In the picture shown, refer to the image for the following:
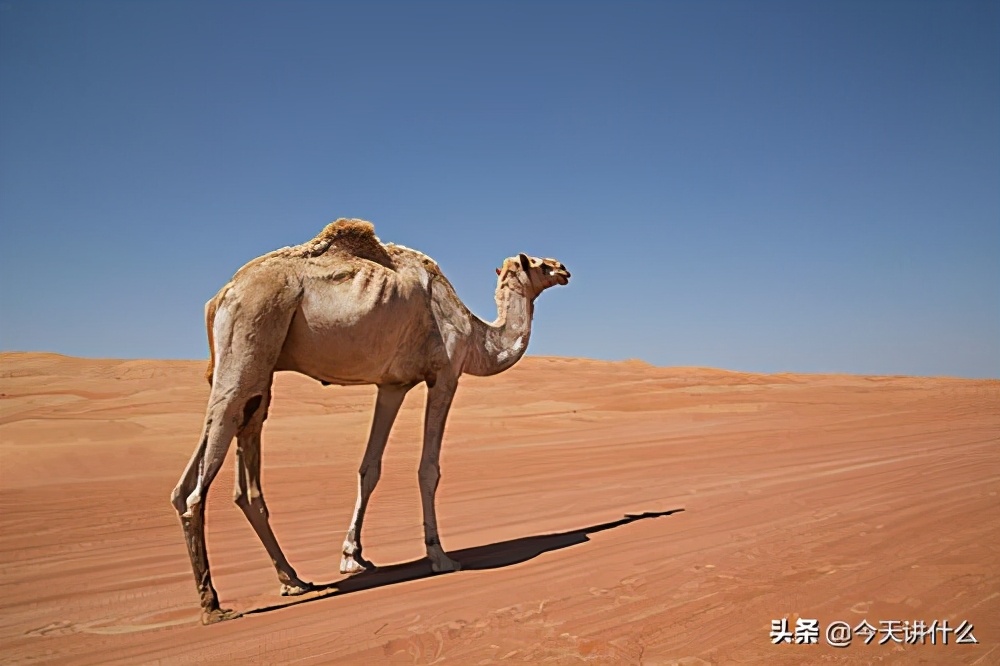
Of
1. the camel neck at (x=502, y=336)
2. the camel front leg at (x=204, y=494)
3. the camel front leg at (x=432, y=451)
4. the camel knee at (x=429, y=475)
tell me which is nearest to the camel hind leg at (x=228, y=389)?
the camel front leg at (x=204, y=494)

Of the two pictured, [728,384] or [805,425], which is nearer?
[805,425]

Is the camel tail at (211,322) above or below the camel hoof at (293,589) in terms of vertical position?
above

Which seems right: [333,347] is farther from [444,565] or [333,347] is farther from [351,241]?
[444,565]

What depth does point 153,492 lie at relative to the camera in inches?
460

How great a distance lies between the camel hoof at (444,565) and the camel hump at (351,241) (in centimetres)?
296

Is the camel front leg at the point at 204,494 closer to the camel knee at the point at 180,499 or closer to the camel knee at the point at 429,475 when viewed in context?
the camel knee at the point at 180,499

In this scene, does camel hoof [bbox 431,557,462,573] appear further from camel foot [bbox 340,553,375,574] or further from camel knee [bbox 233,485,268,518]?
camel knee [bbox 233,485,268,518]

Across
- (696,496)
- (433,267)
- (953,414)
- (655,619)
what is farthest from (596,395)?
(655,619)

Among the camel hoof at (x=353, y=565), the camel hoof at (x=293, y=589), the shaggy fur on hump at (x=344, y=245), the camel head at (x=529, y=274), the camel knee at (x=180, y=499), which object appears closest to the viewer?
the camel knee at (x=180, y=499)

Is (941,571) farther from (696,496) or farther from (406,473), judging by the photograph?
(406,473)

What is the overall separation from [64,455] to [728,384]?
2936cm

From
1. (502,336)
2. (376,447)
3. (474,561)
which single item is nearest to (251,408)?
(376,447)

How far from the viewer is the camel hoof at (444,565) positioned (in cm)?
669

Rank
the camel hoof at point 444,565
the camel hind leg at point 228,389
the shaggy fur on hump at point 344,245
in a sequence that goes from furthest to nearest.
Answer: the camel hoof at point 444,565 → the shaggy fur on hump at point 344,245 → the camel hind leg at point 228,389
